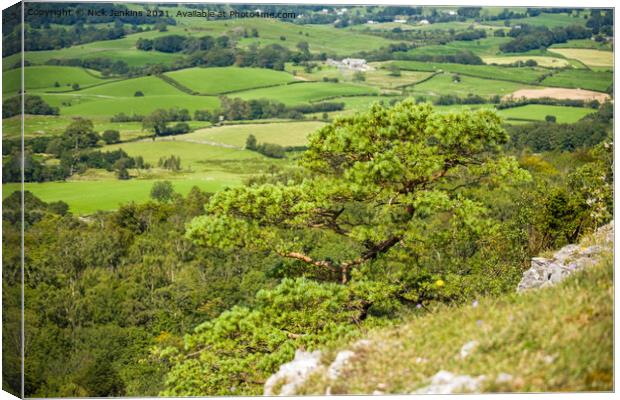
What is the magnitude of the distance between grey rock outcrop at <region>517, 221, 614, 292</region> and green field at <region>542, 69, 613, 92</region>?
1.94 metres

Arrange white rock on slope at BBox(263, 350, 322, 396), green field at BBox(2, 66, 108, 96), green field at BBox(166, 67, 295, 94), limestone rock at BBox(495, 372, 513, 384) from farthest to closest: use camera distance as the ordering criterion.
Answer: green field at BBox(166, 67, 295, 94) < green field at BBox(2, 66, 108, 96) < white rock on slope at BBox(263, 350, 322, 396) < limestone rock at BBox(495, 372, 513, 384)

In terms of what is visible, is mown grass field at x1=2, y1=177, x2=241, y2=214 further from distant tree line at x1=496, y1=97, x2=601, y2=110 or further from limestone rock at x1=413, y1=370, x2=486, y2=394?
limestone rock at x1=413, y1=370, x2=486, y2=394

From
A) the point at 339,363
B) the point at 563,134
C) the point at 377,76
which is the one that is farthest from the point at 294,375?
the point at 563,134

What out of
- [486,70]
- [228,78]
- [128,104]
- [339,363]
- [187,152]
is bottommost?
[187,152]

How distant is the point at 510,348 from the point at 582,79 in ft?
21.8

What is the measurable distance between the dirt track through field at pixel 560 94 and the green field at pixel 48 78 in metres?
7.62

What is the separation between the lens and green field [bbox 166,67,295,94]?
18.5 metres

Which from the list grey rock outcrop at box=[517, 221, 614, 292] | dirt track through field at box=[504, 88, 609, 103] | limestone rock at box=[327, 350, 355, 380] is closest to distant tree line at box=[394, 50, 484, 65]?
dirt track through field at box=[504, 88, 609, 103]

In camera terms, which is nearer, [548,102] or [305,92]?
[548,102]

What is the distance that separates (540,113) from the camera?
16172 millimetres

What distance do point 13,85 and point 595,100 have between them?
8.06 meters

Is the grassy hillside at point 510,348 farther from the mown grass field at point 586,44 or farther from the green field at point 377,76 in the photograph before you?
the green field at point 377,76

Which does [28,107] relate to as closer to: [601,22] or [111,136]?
[601,22]

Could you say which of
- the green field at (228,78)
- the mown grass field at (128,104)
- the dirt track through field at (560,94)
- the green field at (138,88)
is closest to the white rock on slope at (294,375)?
the dirt track through field at (560,94)
